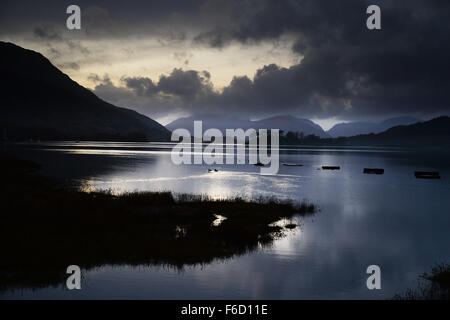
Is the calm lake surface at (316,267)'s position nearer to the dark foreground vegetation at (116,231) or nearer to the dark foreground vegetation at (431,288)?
the dark foreground vegetation at (431,288)

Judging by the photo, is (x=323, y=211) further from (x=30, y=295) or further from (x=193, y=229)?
(x=30, y=295)

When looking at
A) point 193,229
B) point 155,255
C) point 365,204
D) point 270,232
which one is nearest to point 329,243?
point 270,232

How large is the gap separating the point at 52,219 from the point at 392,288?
84.3 ft

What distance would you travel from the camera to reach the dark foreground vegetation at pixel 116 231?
21219 mm

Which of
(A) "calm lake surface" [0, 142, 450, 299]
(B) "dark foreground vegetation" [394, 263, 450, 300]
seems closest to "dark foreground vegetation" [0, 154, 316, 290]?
(A) "calm lake surface" [0, 142, 450, 299]

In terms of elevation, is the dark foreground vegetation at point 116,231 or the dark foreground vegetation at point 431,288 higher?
the dark foreground vegetation at point 116,231

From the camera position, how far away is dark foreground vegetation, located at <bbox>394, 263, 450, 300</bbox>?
18641mm

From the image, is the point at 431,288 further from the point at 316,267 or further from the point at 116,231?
the point at 116,231

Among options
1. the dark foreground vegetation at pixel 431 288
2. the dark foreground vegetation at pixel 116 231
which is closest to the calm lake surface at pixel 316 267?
the dark foreground vegetation at pixel 431 288

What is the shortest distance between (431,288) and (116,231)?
21149 millimetres

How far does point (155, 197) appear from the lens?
139ft

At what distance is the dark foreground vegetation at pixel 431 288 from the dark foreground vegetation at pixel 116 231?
1079cm

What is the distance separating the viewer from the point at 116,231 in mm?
27484

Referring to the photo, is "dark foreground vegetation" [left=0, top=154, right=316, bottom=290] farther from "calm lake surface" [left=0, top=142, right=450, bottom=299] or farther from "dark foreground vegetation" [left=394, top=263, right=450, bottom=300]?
"dark foreground vegetation" [left=394, top=263, right=450, bottom=300]
